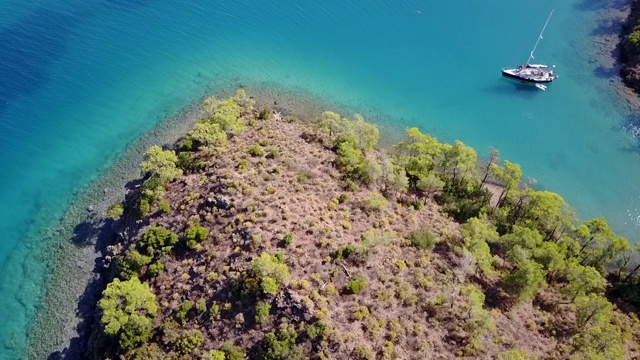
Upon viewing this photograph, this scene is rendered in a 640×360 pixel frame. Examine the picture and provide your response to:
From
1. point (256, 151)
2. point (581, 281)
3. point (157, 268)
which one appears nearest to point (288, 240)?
point (157, 268)

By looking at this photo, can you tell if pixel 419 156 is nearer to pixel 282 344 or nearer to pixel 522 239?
pixel 522 239

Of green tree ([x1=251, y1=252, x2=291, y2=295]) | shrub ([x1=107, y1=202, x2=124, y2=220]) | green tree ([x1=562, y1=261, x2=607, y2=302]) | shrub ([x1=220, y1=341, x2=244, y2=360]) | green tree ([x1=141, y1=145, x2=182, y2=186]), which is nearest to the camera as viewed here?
shrub ([x1=220, y1=341, x2=244, y2=360])

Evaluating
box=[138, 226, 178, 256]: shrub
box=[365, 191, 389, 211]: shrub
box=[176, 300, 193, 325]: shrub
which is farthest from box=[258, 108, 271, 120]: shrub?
box=[176, 300, 193, 325]: shrub

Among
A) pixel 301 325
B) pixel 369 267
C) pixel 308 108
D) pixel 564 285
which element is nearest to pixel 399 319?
pixel 369 267

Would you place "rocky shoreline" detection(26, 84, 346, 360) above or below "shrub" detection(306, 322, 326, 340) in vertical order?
below

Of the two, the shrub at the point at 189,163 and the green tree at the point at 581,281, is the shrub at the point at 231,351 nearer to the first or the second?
the shrub at the point at 189,163

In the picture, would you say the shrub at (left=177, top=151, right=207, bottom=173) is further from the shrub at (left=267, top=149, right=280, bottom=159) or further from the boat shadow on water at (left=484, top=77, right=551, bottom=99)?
the boat shadow on water at (left=484, top=77, right=551, bottom=99)
